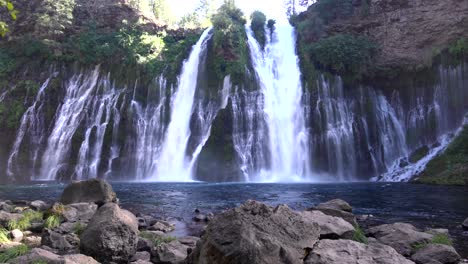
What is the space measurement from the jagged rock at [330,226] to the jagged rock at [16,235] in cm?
635

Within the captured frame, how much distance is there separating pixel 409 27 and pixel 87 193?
31646 millimetres

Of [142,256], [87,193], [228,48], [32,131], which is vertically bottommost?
[142,256]

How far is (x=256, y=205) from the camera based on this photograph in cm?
624

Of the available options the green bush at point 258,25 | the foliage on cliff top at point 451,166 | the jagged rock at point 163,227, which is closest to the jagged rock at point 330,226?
the jagged rock at point 163,227

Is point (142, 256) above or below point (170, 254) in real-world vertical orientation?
below

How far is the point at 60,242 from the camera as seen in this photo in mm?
8195

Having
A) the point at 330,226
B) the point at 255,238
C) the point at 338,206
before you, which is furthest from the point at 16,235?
the point at 338,206

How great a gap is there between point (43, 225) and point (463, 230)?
10.6 metres

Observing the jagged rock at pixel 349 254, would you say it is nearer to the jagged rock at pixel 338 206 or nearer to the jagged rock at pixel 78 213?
the jagged rock at pixel 338 206

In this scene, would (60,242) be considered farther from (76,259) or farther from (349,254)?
(349,254)

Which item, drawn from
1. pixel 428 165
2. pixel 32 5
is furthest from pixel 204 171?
pixel 32 5

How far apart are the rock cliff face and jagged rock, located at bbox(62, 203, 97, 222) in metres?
29.6

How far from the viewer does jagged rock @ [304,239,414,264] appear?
5.87 m

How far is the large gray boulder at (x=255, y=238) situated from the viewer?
528 cm
